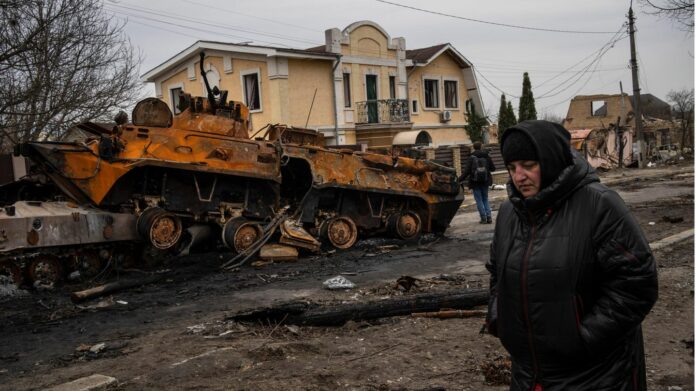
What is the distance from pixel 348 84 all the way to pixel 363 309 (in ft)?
72.7

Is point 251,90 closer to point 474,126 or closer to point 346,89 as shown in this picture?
point 346,89

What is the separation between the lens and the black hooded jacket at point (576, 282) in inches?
99.4

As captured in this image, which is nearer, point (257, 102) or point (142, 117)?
point (142, 117)

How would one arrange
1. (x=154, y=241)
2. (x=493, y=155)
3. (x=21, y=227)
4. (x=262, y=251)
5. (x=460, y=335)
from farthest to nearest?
(x=493, y=155) < (x=262, y=251) < (x=154, y=241) < (x=21, y=227) < (x=460, y=335)

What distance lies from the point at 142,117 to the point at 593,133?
2440 cm

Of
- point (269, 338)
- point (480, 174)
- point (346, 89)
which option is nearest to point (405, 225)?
point (480, 174)

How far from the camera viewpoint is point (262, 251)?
407 inches

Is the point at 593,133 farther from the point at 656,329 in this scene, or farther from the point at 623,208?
the point at 623,208

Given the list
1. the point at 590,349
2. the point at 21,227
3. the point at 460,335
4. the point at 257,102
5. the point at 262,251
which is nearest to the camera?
the point at 590,349

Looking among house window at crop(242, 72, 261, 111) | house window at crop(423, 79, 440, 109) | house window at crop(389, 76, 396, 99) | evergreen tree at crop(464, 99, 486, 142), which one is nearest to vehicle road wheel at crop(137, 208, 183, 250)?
house window at crop(242, 72, 261, 111)

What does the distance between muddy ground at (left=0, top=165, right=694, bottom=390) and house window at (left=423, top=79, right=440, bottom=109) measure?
22614mm

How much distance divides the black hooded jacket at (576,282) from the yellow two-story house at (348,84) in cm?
2083

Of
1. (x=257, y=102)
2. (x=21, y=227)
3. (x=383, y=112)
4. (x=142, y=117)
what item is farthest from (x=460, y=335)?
(x=383, y=112)

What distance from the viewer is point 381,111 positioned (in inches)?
1121
